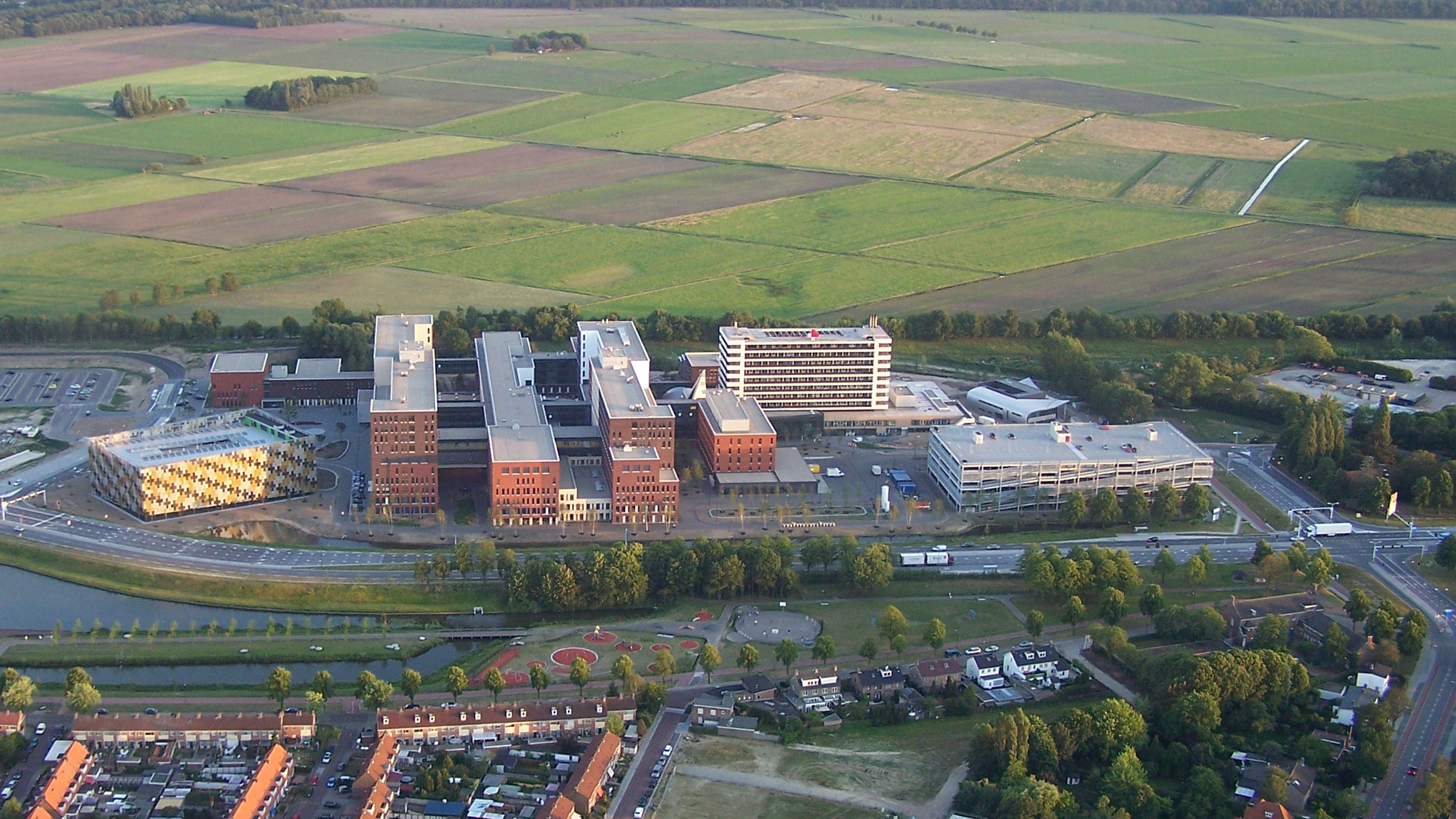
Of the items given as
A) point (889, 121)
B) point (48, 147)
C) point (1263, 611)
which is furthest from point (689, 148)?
point (1263, 611)

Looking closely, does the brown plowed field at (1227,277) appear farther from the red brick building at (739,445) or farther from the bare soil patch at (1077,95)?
the bare soil patch at (1077,95)

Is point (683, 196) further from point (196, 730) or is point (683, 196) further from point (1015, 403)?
point (196, 730)

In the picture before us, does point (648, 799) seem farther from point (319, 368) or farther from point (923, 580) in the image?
point (319, 368)

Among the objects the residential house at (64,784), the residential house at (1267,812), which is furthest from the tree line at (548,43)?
the residential house at (1267,812)

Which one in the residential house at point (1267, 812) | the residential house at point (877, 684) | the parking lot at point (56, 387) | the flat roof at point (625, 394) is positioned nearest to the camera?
the residential house at point (1267, 812)

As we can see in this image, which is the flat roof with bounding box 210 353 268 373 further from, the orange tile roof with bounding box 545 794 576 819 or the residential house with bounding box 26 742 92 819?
the orange tile roof with bounding box 545 794 576 819

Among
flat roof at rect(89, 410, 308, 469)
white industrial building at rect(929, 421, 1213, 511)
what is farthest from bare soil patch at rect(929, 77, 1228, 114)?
flat roof at rect(89, 410, 308, 469)

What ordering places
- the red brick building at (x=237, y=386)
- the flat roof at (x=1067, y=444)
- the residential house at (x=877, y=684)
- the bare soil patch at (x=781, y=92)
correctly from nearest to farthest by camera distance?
the residential house at (x=877, y=684)
the flat roof at (x=1067, y=444)
the red brick building at (x=237, y=386)
the bare soil patch at (x=781, y=92)
